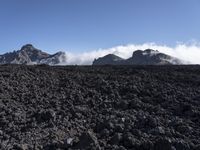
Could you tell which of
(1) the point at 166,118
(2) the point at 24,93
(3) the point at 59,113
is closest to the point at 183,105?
(1) the point at 166,118

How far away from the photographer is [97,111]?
45.6 ft

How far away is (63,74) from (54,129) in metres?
7.84

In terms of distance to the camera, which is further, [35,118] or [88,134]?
[35,118]

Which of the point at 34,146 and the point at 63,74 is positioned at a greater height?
the point at 63,74

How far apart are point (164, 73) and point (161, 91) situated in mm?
4584

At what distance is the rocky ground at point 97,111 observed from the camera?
446 inches

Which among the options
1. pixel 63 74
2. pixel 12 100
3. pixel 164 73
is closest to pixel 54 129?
pixel 12 100

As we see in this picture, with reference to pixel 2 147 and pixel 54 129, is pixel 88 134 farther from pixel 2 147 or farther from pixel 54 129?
pixel 2 147

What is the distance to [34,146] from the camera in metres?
11.1

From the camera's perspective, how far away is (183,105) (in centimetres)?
1487

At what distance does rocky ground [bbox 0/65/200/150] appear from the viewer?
1134 centimetres

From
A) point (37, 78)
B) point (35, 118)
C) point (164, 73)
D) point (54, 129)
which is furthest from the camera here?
point (164, 73)

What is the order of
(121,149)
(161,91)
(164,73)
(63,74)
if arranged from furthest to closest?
(164,73)
(63,74)
(161,91)
(121,149)

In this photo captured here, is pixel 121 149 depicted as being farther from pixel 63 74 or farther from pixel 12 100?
pixel 63 74
